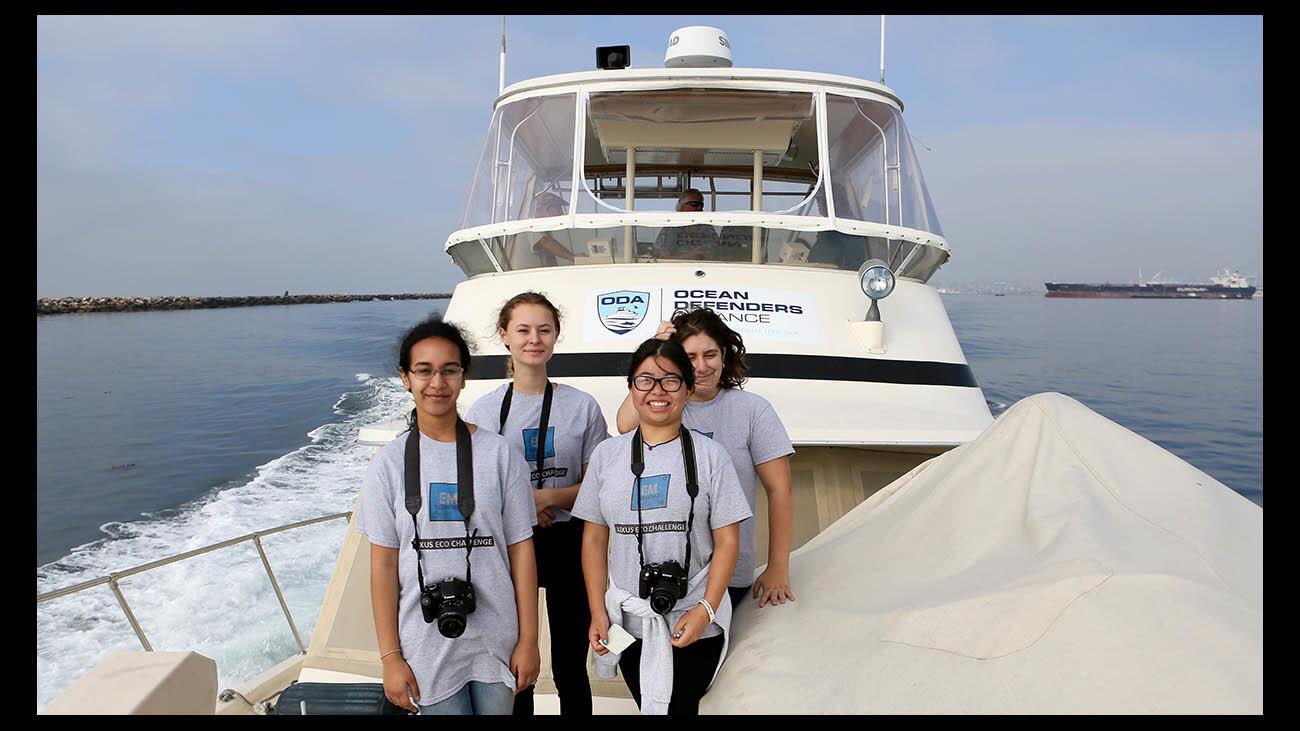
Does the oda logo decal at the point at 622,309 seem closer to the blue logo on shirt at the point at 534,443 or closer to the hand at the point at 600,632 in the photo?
the blue logo on shirt at the point at 534,443

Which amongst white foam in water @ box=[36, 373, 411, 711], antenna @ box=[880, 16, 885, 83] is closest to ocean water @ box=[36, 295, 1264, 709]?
white foam in water @ box=[36, 373, 411, 711]

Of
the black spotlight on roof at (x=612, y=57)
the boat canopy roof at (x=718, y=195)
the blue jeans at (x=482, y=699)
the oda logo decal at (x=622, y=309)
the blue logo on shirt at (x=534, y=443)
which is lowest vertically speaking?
the blue jeans at (x=482, y=699)

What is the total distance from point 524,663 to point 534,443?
2.48 ft

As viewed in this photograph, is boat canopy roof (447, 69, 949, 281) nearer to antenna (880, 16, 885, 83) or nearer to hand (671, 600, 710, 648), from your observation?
antenna (880, 16, 885, 83)

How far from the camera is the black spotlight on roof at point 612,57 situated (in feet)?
18.7

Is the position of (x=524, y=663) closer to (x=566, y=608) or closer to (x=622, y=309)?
(x=566, y=608)

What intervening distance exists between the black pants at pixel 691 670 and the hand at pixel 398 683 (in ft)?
2.20

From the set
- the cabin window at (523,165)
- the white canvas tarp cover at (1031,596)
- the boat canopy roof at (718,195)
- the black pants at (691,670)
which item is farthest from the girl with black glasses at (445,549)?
the cabin window at (523,165)

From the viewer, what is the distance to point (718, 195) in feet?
21.7

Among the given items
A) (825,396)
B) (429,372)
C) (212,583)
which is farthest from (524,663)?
(212,583)

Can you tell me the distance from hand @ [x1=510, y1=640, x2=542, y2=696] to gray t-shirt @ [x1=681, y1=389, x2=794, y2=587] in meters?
0.75

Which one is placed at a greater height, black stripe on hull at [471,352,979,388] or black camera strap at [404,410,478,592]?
black stripe on hull at [471,352,979,388]

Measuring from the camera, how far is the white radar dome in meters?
5.82

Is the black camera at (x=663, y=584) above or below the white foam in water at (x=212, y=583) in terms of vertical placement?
above
